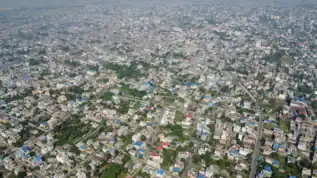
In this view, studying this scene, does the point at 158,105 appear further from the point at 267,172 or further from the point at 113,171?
the point at 267,172

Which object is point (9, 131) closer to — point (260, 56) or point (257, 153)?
point (257, 153)

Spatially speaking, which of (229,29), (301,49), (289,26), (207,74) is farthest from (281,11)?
(207,74)

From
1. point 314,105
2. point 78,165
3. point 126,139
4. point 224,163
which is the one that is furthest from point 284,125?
point 78,165

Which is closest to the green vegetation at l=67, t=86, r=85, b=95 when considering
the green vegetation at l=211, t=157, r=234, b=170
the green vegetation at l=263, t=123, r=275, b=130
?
the green vegetation at l=211, t=157, r=234, b=170

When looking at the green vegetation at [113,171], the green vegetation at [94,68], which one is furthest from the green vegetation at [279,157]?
the green vegetation at [94,68]

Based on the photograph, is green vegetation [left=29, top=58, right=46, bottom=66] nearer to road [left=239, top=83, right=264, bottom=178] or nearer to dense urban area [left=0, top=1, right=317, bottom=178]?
dense urban area [left=0, top=1, right=317, bottom=178]

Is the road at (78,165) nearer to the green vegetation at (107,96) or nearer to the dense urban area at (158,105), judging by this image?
the dense urban area at (158,105)
